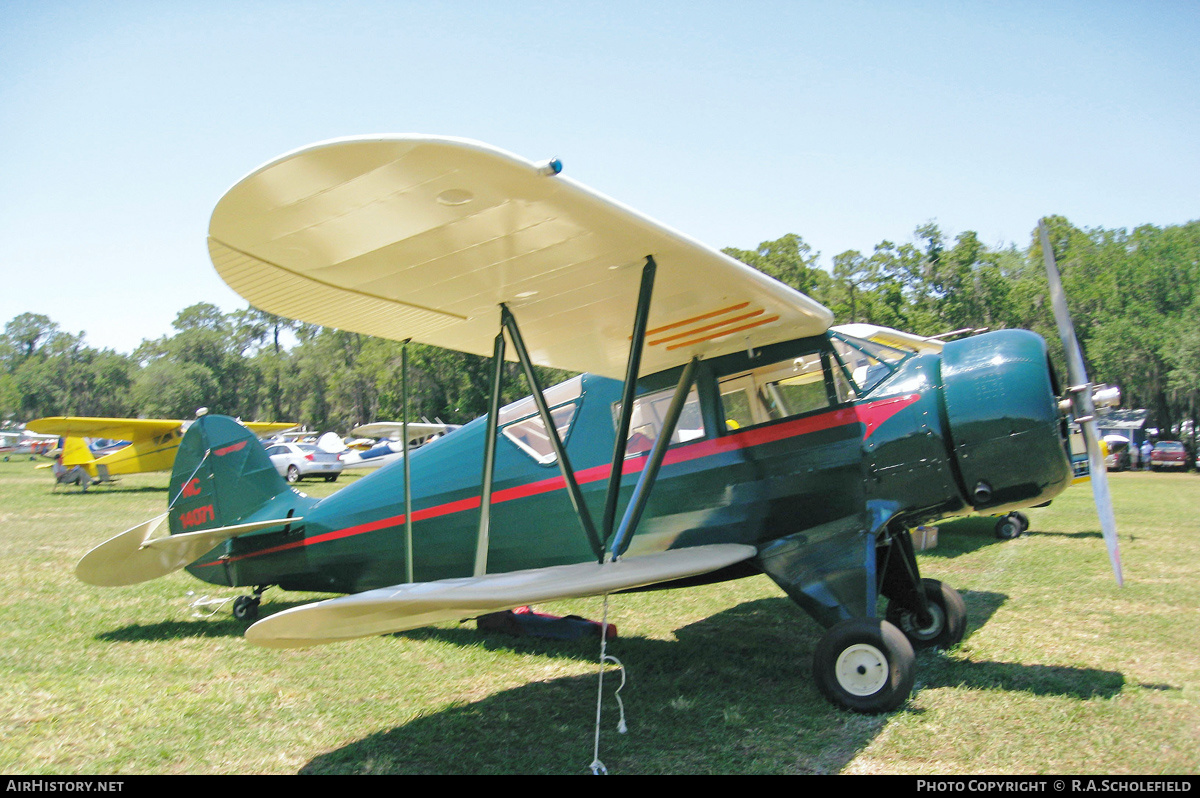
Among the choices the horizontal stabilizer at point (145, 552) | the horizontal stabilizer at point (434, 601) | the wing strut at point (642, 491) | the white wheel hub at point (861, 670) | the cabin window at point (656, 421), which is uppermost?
the cabin window at point (656, 421)

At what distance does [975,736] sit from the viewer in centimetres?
381

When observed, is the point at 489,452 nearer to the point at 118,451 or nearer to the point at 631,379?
the point at 631,379

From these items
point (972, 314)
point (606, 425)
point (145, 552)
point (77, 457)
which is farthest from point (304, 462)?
point (972, 314)

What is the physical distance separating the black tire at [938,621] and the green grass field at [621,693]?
15 cm

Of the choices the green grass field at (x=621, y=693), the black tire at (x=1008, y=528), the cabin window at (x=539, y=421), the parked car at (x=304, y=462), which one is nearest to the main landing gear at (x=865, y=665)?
the green grass field at (x=621, y=693)

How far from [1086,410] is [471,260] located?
3767 millimetres

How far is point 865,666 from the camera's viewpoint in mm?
4199

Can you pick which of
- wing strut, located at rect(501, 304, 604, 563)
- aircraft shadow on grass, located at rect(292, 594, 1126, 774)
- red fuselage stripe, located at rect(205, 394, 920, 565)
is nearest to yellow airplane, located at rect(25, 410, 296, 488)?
red fuselage stripe, located at rect(205, 394, 920, 565)

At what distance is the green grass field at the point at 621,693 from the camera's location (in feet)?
12.2

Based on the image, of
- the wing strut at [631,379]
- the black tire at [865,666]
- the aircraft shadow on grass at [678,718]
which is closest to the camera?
the aircraft shadow on grass at [678,718]

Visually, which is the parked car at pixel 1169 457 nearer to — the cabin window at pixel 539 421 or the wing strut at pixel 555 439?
the cabin window at pixel 539 421

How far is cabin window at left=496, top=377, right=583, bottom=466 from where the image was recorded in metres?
5.60

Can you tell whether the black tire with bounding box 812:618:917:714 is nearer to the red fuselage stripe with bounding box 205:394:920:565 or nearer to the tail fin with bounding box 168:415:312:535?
the red fuselage stripe with bounding box 205:394:920:565

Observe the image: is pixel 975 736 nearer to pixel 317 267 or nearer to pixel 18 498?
pixel 317 267
